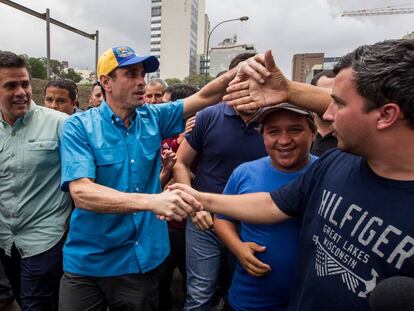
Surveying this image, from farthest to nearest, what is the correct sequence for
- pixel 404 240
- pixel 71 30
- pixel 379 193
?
1. pixel 71 30
2. pixel 379 193
3. pixel 404 240

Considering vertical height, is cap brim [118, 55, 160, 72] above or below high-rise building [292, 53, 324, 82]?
below

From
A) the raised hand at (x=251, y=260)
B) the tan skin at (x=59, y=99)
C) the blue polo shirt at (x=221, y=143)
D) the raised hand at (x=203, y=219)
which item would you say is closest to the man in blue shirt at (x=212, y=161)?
the blue polo shirt at (x=221, y=143)

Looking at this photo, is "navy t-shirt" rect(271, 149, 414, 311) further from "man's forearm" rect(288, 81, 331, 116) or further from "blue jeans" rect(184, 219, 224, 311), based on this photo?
"blue jeans" rect(184, 219, 224, 311)

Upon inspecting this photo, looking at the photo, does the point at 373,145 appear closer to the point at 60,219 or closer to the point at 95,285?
the point at 95,285

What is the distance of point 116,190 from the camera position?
77.7 inches

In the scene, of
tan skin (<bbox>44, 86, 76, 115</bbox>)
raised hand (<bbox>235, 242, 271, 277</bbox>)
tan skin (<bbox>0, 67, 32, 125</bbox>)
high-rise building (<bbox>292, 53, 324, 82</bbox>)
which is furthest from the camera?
high-rise building (<bbox>292, 53, 324, 82</bbox>)

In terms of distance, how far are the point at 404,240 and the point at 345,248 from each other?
23 cm

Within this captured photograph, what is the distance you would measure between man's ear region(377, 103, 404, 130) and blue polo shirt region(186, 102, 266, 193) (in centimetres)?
145

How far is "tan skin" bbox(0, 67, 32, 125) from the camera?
8.54 ft

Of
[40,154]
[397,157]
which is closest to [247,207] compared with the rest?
[397,157]

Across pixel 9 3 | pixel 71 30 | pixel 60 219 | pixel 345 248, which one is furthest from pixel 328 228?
pixel 71 30

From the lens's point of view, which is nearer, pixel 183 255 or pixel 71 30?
pixel 183 255

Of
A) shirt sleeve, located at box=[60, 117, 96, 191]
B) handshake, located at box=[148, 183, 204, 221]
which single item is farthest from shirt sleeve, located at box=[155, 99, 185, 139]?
handshake, located at box=[148, 183, 204, 221]

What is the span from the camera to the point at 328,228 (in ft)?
4.56
